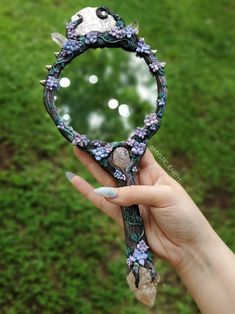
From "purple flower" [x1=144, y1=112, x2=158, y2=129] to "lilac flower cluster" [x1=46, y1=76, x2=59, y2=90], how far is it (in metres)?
0.45

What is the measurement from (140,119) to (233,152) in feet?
7.27

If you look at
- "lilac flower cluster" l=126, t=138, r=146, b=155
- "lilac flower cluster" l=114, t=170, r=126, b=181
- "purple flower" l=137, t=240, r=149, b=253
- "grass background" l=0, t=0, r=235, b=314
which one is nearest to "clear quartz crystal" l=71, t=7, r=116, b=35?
"lilac flower cluster" l=126, t=138, r=146, b=155

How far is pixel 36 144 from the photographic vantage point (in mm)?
4141

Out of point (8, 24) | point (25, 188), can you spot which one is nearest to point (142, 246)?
point (25, 188)

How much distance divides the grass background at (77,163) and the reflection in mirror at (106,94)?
1166 millimetres

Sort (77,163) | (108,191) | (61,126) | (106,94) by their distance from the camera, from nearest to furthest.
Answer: (108,191)
(61,126)
(106,94)
(77,163)

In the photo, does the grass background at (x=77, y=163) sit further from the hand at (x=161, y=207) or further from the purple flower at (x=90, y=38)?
the purple flower at (x=90, y=38)

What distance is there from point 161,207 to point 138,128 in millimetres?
386

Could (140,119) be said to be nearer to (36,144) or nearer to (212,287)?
(212,287)

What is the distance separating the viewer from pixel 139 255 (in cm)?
232

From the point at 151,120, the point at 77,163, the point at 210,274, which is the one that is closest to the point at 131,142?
the point at 151,120

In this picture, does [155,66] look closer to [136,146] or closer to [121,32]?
[121,32]

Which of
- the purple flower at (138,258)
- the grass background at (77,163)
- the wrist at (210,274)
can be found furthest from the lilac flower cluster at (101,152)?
the grass background at (77,163)

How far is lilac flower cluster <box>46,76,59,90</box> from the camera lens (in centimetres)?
241
